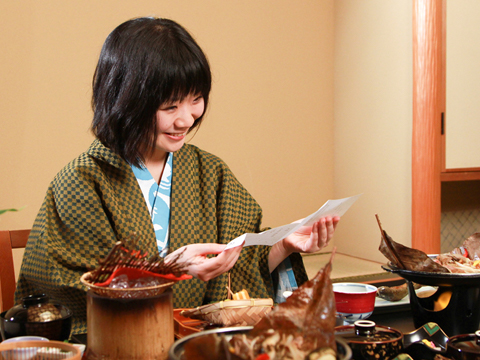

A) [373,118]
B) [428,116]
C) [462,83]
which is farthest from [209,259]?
[373,118]

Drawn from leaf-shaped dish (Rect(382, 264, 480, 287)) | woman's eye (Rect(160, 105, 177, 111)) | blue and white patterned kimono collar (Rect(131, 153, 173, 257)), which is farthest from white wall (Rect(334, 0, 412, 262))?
leaf-shaped dish (Rect(382, 264, 480, 287))

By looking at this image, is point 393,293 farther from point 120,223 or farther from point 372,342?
point 120,223

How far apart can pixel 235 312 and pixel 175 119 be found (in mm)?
635

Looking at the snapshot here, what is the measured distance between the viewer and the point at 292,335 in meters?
0.55

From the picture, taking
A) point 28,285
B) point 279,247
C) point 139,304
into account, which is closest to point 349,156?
point 279,247

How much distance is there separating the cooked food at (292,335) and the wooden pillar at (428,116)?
2.81 meters

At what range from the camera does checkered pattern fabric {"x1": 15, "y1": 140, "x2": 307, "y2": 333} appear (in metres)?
1.19

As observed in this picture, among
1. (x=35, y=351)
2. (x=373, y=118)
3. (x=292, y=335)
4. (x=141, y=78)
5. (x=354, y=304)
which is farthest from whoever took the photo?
Answer: (x=373, y=118)

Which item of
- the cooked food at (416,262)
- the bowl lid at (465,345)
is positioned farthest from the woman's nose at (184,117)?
the bowl lid at (465,345)

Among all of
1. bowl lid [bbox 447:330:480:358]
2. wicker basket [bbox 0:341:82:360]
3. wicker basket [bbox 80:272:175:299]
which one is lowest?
bowl lid [bbox 447:330:480:358]

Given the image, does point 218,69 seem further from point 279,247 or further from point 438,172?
point 279,247

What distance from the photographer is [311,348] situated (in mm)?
538

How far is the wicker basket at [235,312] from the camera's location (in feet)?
2.80

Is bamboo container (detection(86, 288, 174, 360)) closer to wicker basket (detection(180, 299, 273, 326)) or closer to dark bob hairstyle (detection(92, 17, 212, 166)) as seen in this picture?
wicker basket (detection(180, 299, 273, 326))
